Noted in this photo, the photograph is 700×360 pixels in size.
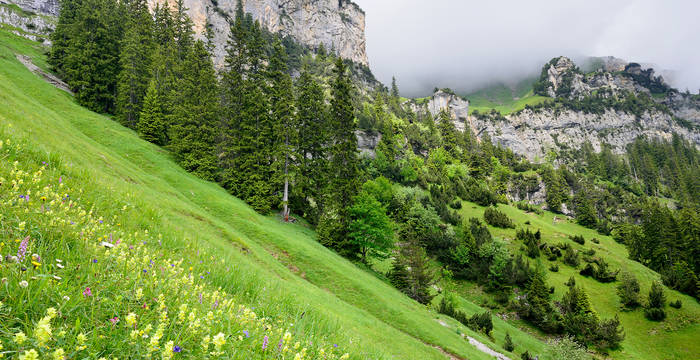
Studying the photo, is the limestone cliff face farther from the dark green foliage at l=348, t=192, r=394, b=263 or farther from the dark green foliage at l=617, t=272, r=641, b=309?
the dark green foliage at l=617, t=272, r=641, b=309

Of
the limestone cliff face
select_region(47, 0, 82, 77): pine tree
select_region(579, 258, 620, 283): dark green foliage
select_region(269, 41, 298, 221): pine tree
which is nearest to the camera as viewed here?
select_region(269, 41, 298, 221): pine tree

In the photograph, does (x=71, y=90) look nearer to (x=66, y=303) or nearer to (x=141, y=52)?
(x=141, y=52)

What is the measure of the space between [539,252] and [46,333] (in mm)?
69461

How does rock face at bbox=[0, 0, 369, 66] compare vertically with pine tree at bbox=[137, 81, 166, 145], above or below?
above

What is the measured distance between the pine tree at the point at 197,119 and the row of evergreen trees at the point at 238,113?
14cm

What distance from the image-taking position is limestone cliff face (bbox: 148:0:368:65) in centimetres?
12549

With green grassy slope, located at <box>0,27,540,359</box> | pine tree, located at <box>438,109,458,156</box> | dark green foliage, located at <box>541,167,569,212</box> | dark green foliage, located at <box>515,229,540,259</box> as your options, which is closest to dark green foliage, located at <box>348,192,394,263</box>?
green grassy slope, located at <box>0,27,540,359</box>

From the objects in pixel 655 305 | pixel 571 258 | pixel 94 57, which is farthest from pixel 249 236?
pixel 571 258

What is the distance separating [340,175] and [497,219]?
159 ft

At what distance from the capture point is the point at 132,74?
44688mm

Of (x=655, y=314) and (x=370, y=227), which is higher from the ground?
(x=655, y=314)

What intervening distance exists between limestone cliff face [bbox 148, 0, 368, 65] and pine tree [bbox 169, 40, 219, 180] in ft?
284

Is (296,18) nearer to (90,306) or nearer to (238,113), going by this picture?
(238,113)

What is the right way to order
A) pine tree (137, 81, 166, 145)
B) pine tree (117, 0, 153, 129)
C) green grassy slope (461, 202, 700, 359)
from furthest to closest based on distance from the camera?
pine tree (117, 0, 153, 129)
pine tree (137, 81, 166, 145)
green grassy slope (461, 202, 700, 359)
